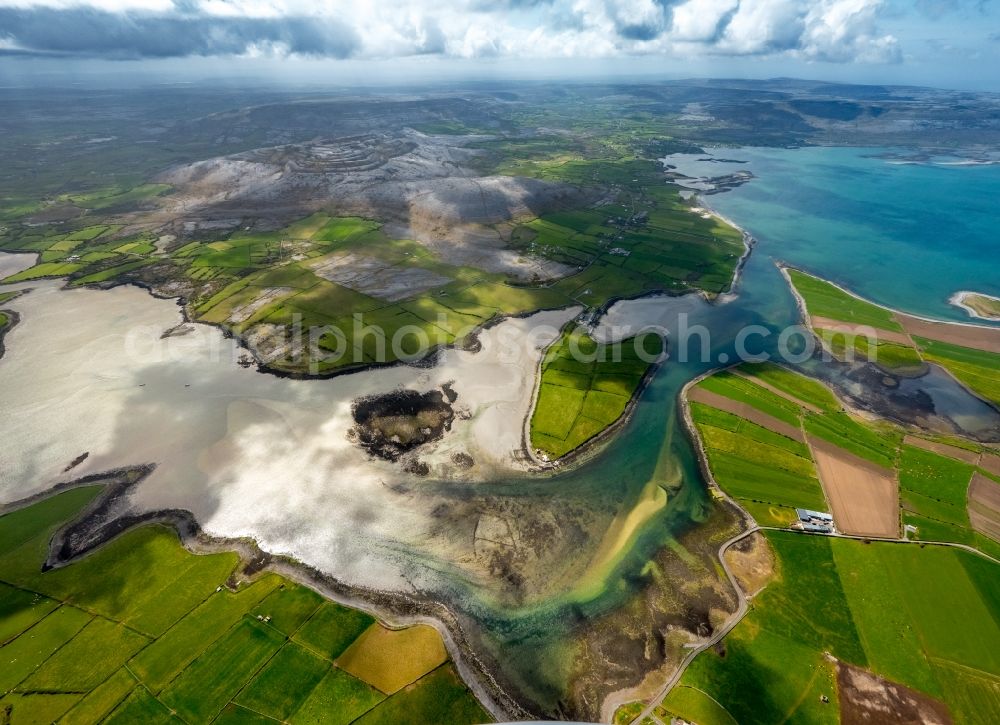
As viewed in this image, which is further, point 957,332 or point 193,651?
point 957,332

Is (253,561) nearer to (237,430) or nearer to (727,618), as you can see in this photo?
(237,430)

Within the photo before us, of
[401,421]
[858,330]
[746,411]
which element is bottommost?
[401,421]

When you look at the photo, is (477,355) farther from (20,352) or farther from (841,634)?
(20,352)

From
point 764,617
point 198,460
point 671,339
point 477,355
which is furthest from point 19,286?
point 764,617

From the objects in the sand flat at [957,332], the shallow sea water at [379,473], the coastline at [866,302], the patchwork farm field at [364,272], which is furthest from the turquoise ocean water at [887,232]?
the patchwork farm field at [364,272]

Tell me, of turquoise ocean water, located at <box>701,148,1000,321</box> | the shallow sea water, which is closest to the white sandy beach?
the shallow sea water

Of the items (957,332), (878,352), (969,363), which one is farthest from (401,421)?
(957,332)

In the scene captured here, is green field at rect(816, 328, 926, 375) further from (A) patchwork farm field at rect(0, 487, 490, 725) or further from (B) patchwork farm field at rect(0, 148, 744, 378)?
(A) patchwork farm field at rect(0, 487, 490, 725)
